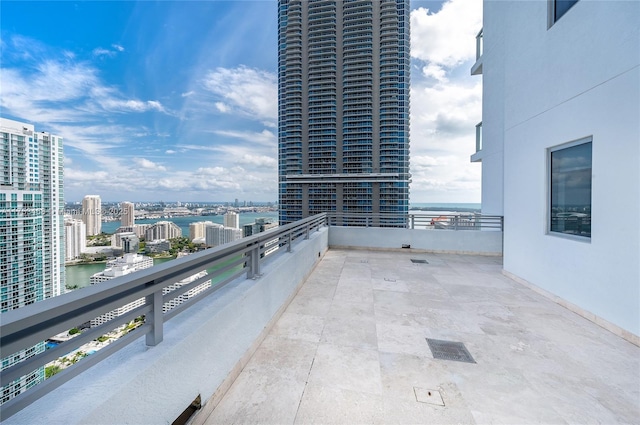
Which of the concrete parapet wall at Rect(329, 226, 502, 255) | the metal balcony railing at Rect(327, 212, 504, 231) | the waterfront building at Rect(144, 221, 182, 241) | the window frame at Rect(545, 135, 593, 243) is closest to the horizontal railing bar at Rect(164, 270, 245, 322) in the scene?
the waterfront building at Rect(144, 221, 182, 241)

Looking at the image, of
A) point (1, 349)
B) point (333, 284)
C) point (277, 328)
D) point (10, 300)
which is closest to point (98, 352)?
point (1, 349)

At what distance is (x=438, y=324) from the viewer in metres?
2.98

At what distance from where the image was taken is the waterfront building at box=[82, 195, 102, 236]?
4.86m

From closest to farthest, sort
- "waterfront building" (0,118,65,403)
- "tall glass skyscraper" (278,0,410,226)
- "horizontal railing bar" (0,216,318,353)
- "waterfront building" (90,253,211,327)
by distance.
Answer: "horizontal railing bar" (0,216,318,353) < "waterfront building" (90,253,211,327) < "waterfront building" (0,118,65,403) < "tall glass skyscraper" (278,0,410,226)

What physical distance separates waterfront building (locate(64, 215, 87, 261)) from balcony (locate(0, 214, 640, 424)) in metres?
3.61

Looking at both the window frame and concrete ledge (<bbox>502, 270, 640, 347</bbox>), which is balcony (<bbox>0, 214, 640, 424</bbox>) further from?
the window frame

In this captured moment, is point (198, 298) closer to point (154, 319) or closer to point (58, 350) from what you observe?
point (154, 319)

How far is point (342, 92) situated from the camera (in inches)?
888

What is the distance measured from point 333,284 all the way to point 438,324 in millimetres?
1877

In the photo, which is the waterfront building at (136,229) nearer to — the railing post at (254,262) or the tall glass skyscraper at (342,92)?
the railing post at (254,262)

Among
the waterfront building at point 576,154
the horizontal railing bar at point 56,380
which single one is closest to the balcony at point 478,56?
the waterfront building at point 576,154

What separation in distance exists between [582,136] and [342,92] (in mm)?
22023

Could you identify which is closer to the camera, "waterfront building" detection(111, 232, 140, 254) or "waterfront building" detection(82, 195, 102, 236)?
"waterfront building" detection(111, 232, 140, 254)

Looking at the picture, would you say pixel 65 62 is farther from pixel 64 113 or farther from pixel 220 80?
pixel 220 80
